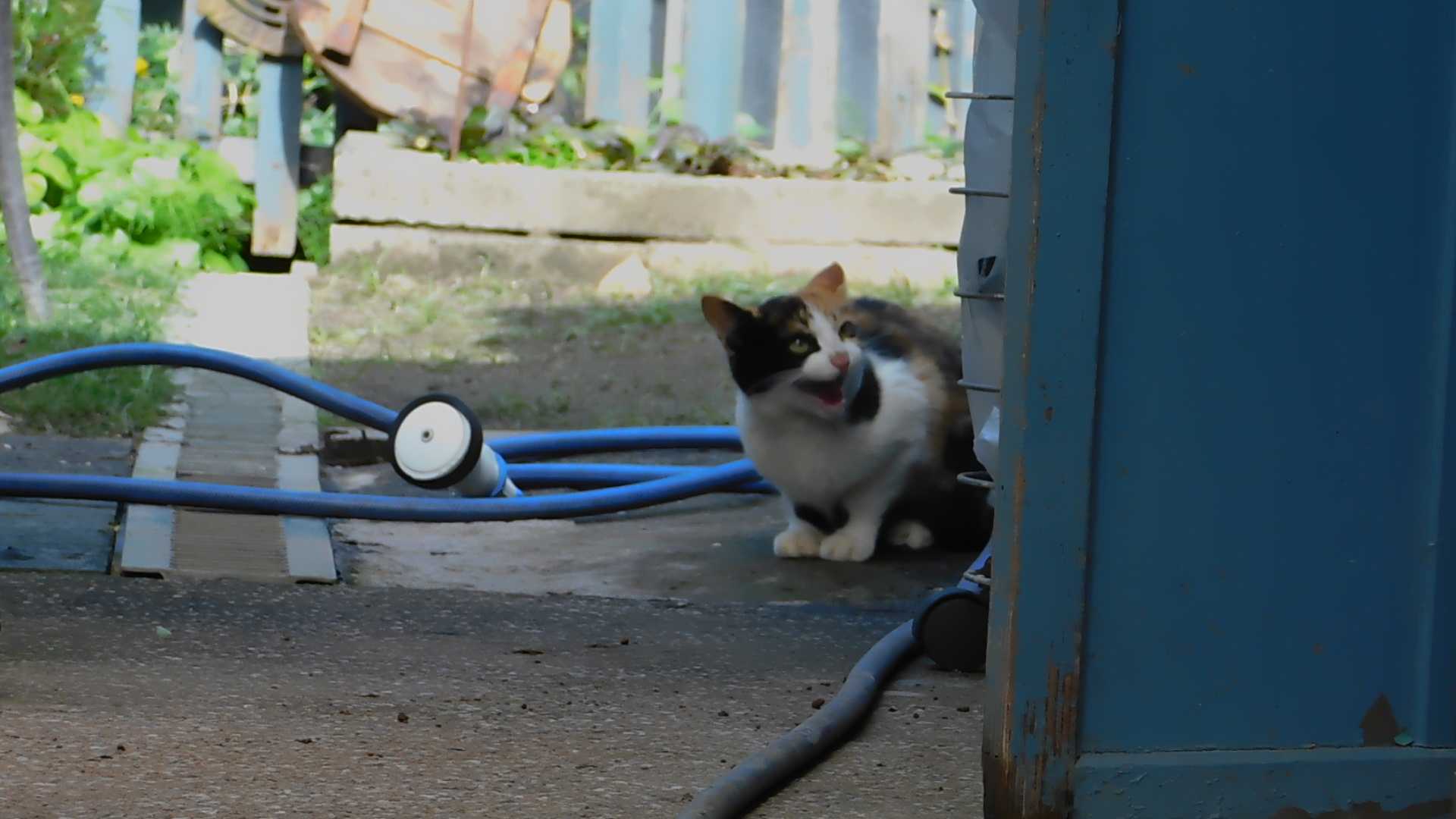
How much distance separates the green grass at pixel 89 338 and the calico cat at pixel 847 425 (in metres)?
1.64

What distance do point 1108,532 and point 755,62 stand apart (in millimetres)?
5832

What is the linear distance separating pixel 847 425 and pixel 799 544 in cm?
29

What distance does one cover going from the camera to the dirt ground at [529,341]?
4.61 metres

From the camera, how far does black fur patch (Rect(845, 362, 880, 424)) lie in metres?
3.11

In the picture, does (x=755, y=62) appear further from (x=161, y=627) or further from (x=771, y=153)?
(x=161, y=627)

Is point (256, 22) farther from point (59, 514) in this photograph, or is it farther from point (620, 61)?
point (59, 514)

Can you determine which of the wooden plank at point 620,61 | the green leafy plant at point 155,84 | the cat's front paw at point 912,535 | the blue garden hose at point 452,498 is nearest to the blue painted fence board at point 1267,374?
the blue garden hose at point 452,498

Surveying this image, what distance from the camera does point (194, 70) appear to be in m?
6.77

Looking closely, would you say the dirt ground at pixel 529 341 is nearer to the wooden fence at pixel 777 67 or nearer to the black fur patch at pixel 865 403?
the wooden fence at pixel 777 67

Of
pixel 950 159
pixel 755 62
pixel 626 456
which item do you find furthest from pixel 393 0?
pixel 626 456

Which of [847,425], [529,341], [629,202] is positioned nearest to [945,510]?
[847,425]

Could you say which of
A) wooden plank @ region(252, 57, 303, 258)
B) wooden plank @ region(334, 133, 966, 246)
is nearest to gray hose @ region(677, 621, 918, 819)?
wooden plank @ region(334, 133, 966, 246)

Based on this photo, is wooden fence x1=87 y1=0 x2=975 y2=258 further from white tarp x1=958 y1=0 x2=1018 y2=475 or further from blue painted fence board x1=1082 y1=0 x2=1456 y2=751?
blue painted fence board x1=1082 y1=0 x2=1456 y2=751

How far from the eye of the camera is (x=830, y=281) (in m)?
3.38
